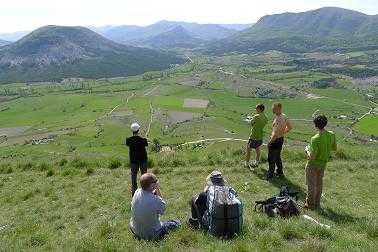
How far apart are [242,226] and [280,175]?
719 centimetres

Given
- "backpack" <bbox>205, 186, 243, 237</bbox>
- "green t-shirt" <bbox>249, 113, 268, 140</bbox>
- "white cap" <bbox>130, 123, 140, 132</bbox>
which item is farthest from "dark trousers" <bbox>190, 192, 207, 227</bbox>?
"green t-shirt" <bbox>249, 113, 268, 140</bbox>

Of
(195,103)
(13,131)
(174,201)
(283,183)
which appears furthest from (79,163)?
(195,103)

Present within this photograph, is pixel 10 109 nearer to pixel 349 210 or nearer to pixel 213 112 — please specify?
pixel 213 112

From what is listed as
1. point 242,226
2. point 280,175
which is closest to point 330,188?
point 280,175

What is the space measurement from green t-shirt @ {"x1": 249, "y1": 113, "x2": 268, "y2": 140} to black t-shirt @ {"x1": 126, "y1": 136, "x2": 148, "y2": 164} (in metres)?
5.04

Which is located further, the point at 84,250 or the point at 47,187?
the point at 47,187

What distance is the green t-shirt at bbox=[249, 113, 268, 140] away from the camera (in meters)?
18.3

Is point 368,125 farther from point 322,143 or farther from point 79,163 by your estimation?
point 322,143

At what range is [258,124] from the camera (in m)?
18.4

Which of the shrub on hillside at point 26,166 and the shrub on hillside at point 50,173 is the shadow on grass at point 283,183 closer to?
the shrub on hillside at point 50,173

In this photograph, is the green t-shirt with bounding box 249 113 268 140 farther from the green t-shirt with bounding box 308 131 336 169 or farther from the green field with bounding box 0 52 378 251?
the green t-shirt with bounding box 308 131 336 169

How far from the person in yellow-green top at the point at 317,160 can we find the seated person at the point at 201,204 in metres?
3.38

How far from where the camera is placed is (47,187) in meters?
18.4

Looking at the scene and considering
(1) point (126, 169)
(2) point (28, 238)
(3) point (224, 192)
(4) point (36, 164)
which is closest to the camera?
(3) point (224, 192)
